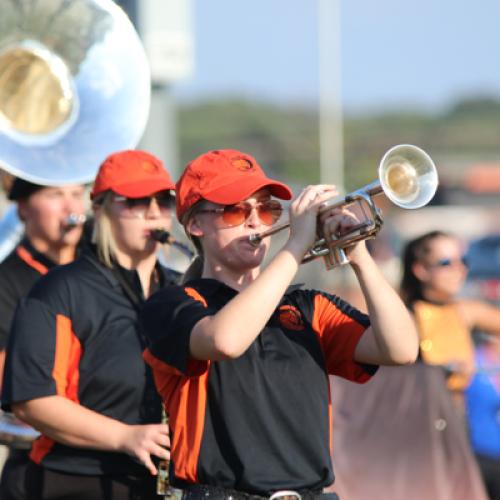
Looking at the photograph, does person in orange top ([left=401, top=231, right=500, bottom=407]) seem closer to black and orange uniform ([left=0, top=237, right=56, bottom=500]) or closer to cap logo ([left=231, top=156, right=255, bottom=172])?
black and orange uniform ([left=0, top=237, right=56, bottom=500])

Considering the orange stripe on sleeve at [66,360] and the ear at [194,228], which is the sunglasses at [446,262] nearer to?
the orange stripe on sleeve at [66,360]

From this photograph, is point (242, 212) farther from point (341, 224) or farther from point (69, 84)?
point (69, 84)

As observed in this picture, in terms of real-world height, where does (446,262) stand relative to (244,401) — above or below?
above

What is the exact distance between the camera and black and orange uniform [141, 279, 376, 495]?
10.1 feet

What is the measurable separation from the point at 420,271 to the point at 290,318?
314 cm

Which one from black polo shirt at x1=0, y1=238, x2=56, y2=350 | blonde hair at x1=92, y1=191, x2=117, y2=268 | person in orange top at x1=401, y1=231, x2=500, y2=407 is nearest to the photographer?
blonde hair at x1=92, y1=191, x2=117, y2=268

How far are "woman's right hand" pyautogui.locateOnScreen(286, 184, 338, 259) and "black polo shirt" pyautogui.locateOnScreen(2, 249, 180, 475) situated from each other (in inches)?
43.1

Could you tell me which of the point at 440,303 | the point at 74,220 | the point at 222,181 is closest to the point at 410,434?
the point at 440,303

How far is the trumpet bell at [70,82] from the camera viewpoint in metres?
4.84

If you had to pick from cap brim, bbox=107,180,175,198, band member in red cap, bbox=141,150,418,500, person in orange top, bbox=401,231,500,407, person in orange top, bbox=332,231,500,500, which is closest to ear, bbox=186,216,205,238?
band member in red cap, bbox=141,150,418,500

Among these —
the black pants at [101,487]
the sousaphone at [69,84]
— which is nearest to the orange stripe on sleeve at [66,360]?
Answer: the black pants at [101,487]

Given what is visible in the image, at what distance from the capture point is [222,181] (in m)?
3.29

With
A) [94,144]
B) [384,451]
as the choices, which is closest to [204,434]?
[94,144]

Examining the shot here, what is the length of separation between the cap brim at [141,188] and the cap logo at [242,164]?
0.82 metres
